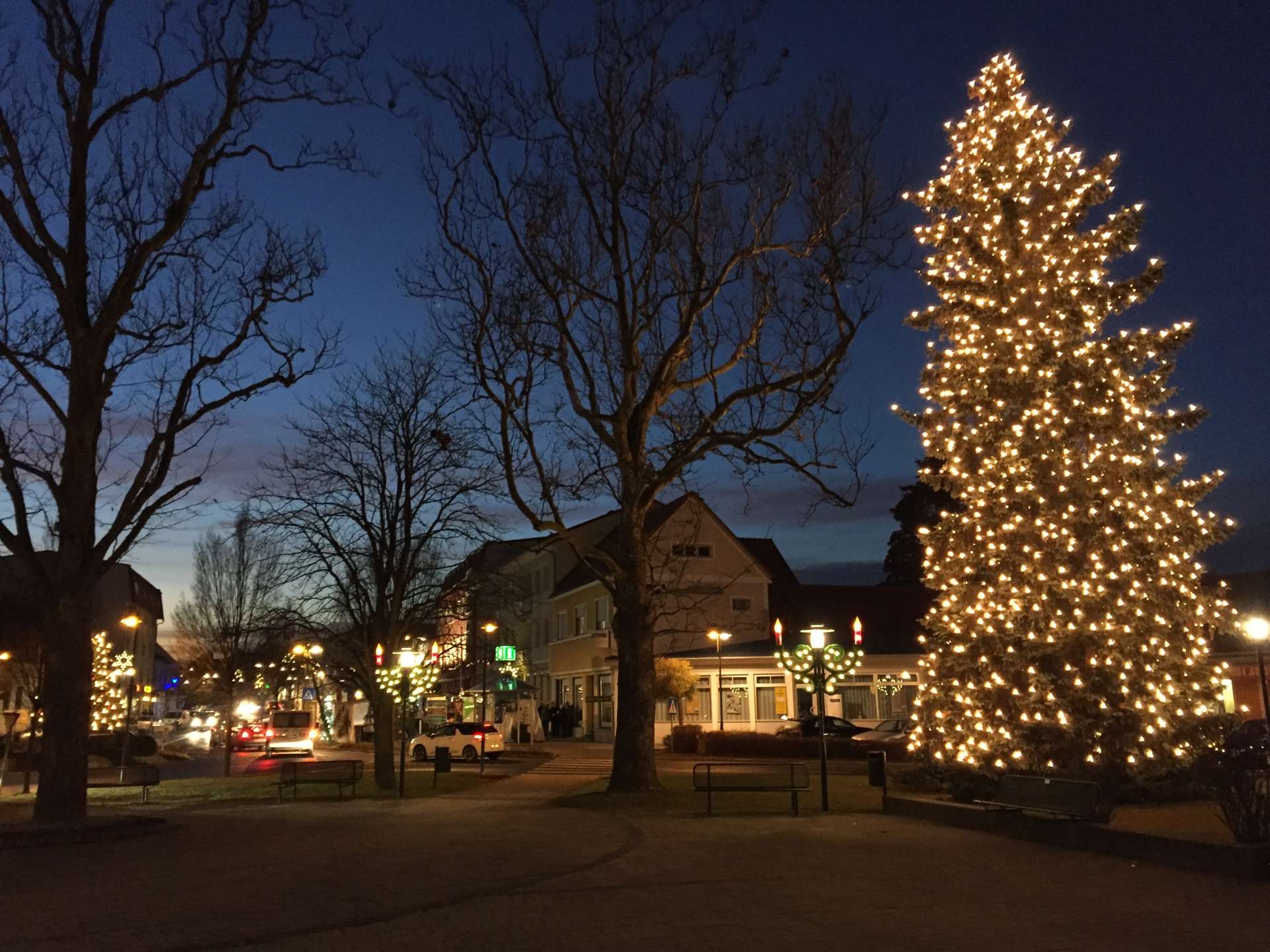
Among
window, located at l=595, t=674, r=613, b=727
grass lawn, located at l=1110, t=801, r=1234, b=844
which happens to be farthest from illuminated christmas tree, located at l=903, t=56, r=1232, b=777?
window, located at l=595, t=674, r=613, b=727

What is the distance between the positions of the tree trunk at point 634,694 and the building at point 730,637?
1718 cm

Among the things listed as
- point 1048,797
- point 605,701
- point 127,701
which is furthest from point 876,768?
point 127,701

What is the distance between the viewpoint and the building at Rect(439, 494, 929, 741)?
45406 millimetres

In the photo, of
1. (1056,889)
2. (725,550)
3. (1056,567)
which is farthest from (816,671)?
(725,550)

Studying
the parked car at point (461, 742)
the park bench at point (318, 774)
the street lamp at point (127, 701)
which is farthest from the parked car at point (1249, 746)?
the street lamp at point (127, 701)

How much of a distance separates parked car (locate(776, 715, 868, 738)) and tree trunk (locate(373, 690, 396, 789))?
54.4 ft

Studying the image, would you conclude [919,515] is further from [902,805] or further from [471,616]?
[902,805]

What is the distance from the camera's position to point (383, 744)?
26.9m

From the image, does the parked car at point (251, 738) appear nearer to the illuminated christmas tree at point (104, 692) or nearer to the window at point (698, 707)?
the illuminated christmas tree at point (104, 692)

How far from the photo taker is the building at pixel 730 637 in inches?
1788

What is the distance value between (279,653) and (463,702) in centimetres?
2200

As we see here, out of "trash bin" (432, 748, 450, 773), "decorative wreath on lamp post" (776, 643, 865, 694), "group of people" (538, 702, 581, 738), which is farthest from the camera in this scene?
"group of people" (538, 702, 581, 738)

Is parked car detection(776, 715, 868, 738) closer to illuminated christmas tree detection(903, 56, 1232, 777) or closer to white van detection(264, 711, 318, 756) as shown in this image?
white van detection(264, 711, 318, 756)

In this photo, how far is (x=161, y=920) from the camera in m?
9.17
